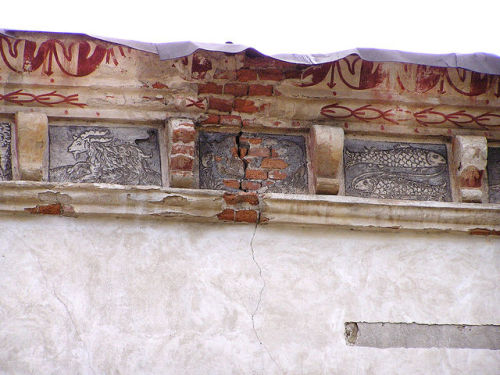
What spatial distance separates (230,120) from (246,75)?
257mm

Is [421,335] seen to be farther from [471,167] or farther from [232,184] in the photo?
[232,184]

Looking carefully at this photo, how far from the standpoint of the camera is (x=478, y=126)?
5.05 meters

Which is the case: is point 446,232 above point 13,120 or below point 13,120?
below

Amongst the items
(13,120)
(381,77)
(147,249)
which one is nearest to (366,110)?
(381,77)

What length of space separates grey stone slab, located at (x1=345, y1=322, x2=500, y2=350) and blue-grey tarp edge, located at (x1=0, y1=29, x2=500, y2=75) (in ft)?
4.21

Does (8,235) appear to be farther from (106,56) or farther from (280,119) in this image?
(280,119)

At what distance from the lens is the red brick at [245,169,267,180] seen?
4.85m

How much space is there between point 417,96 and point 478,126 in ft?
1.29

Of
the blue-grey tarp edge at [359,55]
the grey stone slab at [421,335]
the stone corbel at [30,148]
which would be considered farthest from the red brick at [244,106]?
the grey stone slab at [421,335]

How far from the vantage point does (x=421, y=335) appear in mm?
4621

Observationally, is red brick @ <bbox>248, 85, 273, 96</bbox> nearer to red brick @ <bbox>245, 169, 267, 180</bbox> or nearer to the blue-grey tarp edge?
the blue-grey tarp edge

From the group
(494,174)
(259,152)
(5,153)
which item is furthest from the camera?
(494,174)

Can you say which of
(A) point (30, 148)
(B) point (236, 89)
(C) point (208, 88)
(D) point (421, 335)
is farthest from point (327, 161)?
(A) point (30, 148)


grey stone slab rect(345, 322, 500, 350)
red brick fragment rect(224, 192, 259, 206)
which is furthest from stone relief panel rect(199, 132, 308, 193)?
grey stone slab rect(345, 322, 500, 350)
